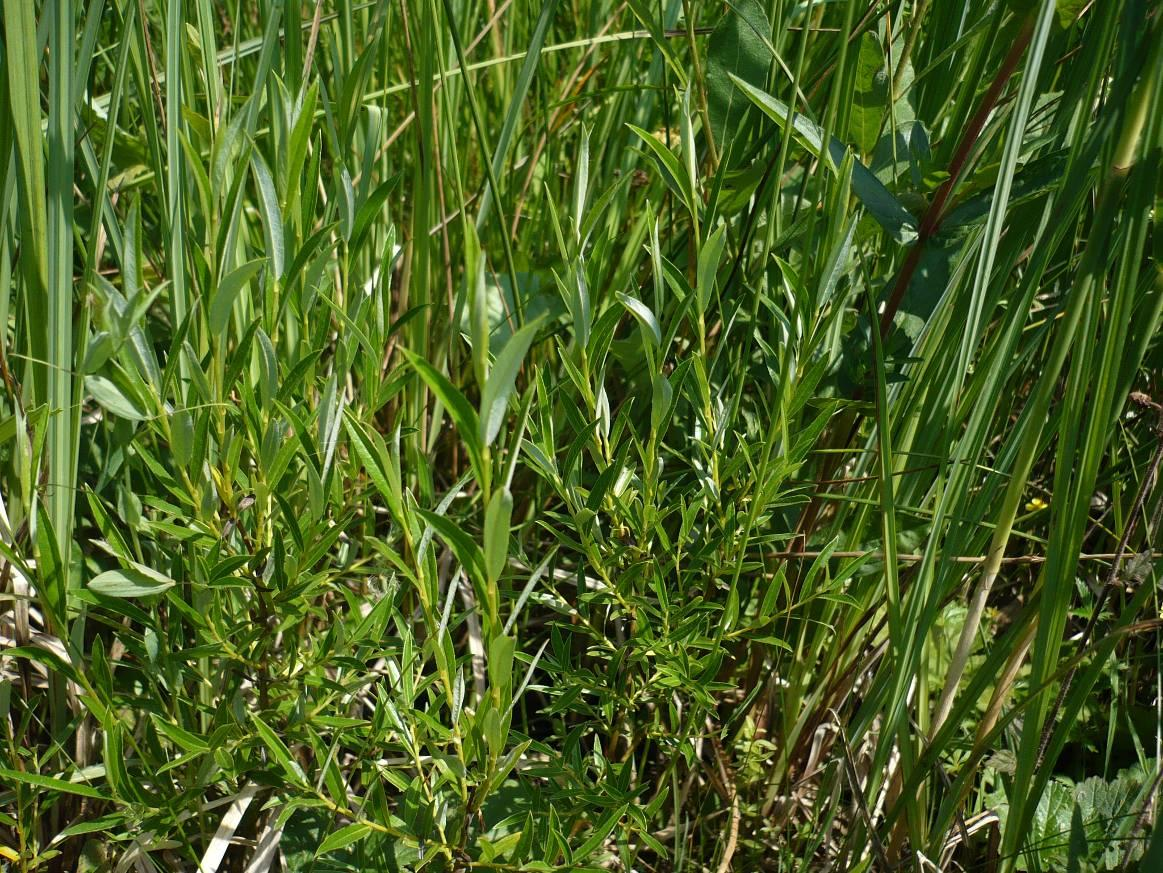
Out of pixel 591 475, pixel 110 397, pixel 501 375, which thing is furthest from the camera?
pixel 591 475

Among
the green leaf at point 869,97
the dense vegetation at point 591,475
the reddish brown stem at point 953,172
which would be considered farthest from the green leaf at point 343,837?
the green leaf at point 869,97

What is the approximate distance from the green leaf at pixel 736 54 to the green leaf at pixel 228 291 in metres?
0.52

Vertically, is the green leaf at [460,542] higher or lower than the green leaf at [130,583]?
higher

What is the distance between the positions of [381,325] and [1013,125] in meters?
0.49

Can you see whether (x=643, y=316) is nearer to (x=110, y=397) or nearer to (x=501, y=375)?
(x=501, y=375)

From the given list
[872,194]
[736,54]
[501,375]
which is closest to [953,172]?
[872,194]

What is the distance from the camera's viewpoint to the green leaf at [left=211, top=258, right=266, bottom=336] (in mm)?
597

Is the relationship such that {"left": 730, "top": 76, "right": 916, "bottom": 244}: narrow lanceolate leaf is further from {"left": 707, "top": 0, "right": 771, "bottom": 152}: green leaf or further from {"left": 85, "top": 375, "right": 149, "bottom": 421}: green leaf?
{"left": 85, "top": 375, "right": 149, "bottom": 421}: green leaf

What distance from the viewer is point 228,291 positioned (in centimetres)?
62

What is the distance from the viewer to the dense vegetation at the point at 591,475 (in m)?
0.69

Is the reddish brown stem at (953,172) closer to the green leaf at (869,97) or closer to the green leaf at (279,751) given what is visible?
the green leaf at (869,97)

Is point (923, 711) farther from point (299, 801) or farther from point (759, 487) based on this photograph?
point (299, 801)

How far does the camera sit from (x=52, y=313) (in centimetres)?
78

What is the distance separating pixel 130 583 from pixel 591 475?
521mm
